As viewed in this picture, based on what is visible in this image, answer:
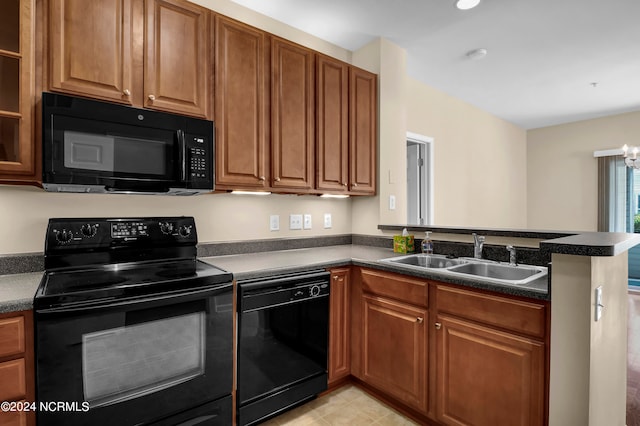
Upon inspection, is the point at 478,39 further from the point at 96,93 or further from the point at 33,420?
the point at 33,420

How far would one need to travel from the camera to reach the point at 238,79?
6.87 feet

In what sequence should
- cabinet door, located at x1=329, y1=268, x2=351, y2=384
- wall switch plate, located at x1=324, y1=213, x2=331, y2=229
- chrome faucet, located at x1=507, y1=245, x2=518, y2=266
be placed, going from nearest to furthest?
chrome faucet, located at x1=507, y1=245, x2=518, y2=266, cabinet door, located at x1=329, y1=268, x2=351, y2=384, wall switch plate, located at x1=324, y1=213, x2=331, y2=229

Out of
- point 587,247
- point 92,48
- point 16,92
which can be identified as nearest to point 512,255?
point 587,247

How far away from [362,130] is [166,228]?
5.55 feet

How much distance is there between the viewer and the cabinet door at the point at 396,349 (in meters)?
1.86

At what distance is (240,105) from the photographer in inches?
83.0

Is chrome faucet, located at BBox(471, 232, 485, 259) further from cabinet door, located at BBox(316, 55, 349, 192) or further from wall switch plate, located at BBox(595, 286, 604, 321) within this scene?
cabinet door, located at BBox(316, 55, 349, 192)

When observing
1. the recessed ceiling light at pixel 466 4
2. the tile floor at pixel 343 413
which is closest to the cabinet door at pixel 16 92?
the tile floor at pixel 343 413

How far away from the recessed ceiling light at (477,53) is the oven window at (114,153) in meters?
2.82

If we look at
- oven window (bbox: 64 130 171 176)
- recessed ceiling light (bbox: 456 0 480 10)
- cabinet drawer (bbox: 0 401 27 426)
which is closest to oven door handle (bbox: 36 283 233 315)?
cabinet drawer (bbox: 0 401 27 426)

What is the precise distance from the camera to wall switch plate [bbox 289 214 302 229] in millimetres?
2688

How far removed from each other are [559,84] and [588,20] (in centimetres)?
150

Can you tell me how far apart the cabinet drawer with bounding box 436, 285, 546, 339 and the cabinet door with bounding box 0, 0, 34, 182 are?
2.04m

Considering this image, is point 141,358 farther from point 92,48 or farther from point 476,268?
point 476,268
